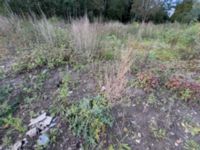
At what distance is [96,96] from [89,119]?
1.07 feet

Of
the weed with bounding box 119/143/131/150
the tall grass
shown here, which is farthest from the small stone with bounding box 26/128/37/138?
the tall grass

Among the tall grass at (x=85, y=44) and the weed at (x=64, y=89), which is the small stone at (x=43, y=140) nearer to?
the weed at (x=64, y=89)

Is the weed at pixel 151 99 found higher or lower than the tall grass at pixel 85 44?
lower

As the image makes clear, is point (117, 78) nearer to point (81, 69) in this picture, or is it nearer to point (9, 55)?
point (81, 69)

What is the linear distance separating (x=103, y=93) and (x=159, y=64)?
1.18 meters

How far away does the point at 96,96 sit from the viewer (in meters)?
1.88

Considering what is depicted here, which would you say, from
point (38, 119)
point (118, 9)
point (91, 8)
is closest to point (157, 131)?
point (38, 119)

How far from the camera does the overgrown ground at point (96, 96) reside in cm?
157

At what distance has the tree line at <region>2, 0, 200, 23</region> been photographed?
6105mm

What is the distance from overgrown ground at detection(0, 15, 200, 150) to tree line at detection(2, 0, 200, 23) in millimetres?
2022

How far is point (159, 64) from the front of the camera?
2.64 metres

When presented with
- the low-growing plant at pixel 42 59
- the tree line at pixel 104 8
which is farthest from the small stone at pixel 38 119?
the tree line at pixel 104 8

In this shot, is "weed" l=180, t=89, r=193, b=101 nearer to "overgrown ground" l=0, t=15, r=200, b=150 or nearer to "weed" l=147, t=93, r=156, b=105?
"overgrown ground" l=0, t=15, r=200, b=150

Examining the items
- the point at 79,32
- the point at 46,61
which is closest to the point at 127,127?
the point at 46,61
